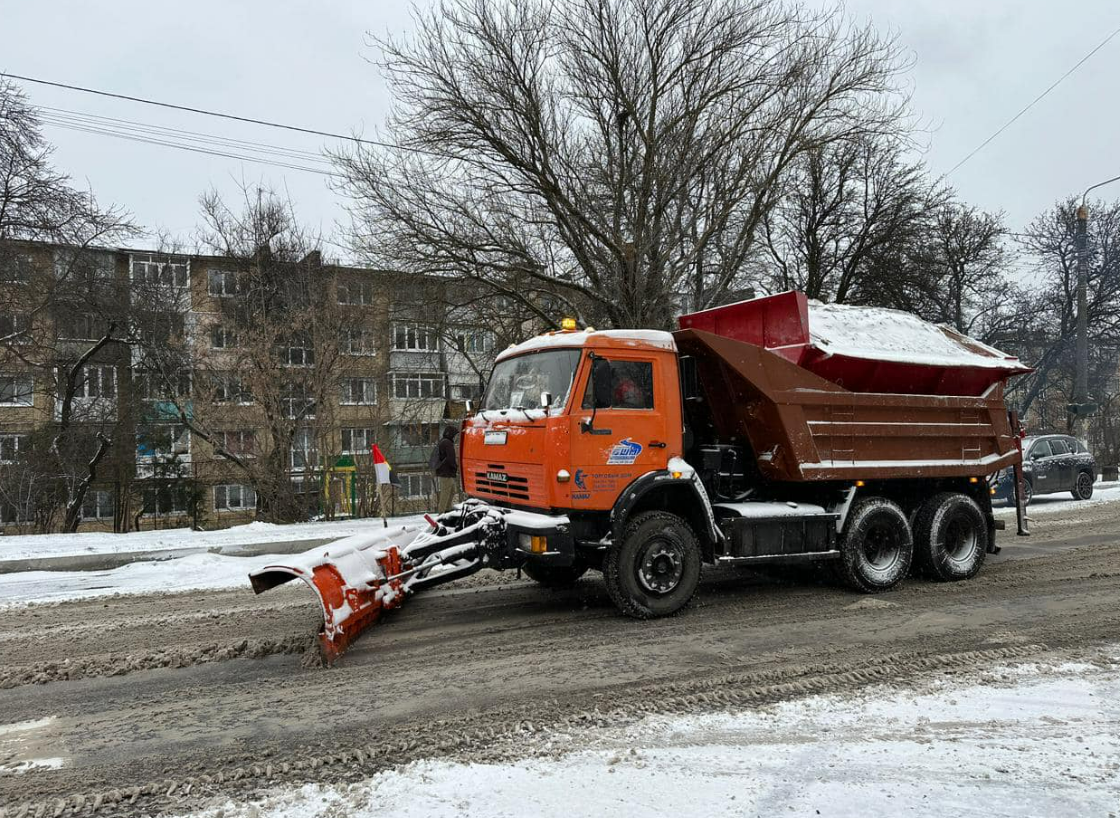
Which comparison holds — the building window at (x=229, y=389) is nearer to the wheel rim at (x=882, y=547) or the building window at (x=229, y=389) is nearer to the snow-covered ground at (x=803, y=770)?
the wheel rim at (x=882, y=547)

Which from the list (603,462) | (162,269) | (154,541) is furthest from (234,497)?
(603,462)

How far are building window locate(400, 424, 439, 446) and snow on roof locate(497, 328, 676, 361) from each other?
53.7 ft

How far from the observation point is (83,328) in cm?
2070

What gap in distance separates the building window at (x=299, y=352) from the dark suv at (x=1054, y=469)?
17.0 meters

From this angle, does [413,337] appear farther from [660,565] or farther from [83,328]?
[660,565]

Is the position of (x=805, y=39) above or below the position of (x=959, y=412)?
above

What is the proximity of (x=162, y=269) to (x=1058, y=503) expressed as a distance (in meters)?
25.1

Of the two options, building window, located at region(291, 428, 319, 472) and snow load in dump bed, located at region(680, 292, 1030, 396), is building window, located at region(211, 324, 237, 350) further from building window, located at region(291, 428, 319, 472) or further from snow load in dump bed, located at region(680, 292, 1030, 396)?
snow load in dump bed, located at region(680, 292, 1030, 396)

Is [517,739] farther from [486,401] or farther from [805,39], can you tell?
[805,39]

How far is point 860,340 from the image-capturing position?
7668 mm

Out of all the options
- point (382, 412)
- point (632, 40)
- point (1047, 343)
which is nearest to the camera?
point (632, 40)

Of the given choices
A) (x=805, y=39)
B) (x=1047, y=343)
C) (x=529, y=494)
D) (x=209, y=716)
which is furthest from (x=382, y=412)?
(x=1047, y=343)

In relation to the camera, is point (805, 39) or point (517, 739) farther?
point (805, 39)

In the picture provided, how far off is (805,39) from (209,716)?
17.7 metres
